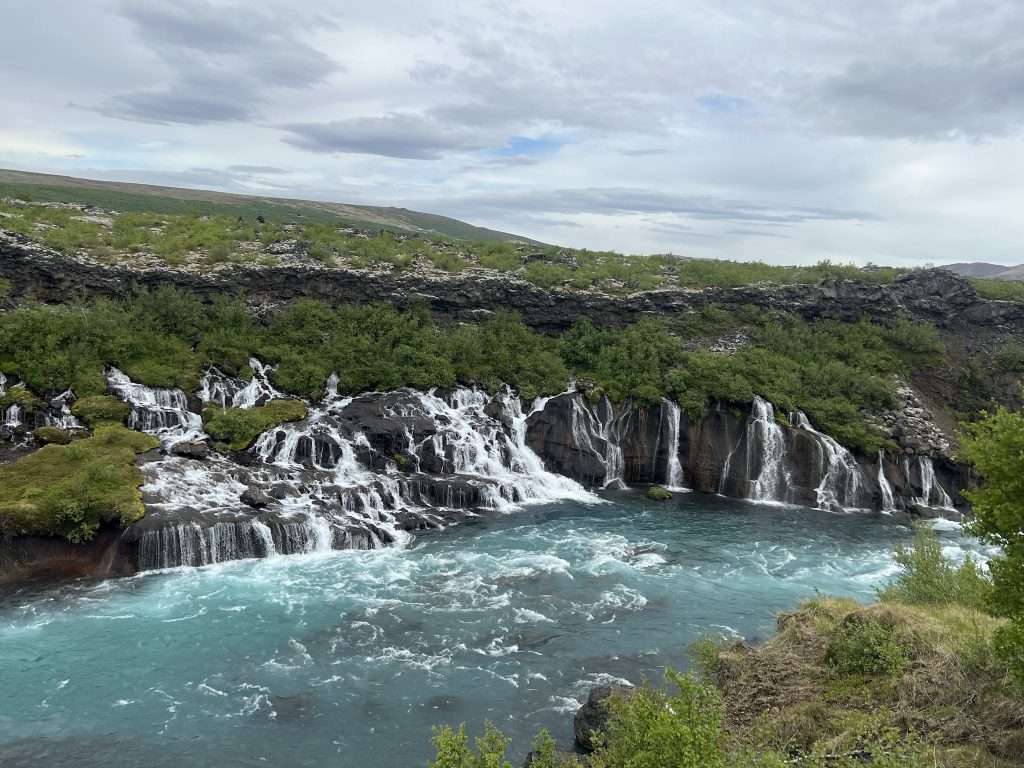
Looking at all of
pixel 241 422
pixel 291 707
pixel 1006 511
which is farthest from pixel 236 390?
→ pixel 1006 511

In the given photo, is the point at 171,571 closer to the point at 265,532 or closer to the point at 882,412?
the point at 265,532

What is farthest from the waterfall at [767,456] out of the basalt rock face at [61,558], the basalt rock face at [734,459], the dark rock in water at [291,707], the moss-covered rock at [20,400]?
the moss-covered rock at [20,400]

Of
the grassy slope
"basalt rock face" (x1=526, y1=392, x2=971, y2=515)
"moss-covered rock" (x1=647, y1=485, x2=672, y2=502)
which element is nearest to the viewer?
the grassy slope

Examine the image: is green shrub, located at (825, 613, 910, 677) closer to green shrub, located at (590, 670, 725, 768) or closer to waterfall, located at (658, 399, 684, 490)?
green shrub, located at (590, 670, 725, 768)

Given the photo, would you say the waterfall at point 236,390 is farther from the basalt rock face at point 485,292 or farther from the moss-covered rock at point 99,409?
the basalt rock face at point 485,292

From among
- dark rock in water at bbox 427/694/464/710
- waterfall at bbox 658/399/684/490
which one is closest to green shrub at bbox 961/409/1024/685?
→ dark rock in water at bbox 427/694/464/710

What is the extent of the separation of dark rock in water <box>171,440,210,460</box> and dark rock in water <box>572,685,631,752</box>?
26828 mm

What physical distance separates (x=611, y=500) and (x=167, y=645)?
26.8 meters

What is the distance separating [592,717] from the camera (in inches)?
742

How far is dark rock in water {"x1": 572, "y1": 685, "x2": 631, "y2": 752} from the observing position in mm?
18438

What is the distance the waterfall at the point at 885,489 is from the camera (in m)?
45.0

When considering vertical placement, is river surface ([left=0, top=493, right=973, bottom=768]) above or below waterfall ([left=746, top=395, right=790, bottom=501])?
below

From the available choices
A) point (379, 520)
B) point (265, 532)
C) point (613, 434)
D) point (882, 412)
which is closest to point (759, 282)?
point (882, 412)

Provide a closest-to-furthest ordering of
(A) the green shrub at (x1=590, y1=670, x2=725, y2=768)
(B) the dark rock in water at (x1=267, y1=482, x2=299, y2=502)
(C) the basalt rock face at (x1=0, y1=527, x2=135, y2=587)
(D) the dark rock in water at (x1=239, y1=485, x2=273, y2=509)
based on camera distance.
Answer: (A) the green shrub at (x1=590, y1=670, x2=725, y2=768) → (C) the basalt rock face at (x1=0, y1=527, x2=135, y2=587) → (D) the dark rock in water at (x1=239, y1=485, x2=273, y2=509) → (B) the dark rock in water at (x1=267, y1=482, x2=299, y2=502)
